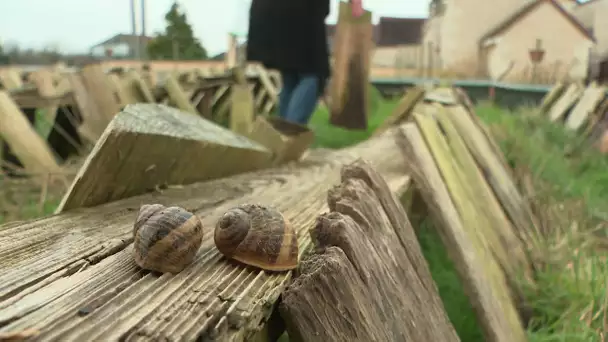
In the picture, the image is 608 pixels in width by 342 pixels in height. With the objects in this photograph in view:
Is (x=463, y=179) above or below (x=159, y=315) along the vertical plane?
below

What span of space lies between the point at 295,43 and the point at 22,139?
6.95 ft

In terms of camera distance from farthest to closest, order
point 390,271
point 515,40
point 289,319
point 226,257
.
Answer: point 515,40, point 390,271, point 226,257, point 289,319

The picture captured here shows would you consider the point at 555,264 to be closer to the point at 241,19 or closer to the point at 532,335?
the point at 532,335

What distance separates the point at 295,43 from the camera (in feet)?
15.2

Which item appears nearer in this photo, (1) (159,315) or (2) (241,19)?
(1) (159,315)

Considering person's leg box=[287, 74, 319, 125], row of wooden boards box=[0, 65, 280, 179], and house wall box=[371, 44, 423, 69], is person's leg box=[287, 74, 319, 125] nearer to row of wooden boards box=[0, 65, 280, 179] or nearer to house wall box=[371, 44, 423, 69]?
row of wooden boards box=[0, 65, 280, 179]

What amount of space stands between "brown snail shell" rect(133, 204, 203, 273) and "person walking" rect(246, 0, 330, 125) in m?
3.54

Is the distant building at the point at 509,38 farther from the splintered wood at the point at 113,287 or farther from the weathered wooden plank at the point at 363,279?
the splintered wood at the point at 113,287

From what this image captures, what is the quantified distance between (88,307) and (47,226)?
1.84 feet

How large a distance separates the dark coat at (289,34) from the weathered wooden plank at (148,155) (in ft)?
8.16

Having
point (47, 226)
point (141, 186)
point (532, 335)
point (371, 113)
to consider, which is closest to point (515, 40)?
point (371, 113)

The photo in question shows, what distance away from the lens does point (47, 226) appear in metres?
1.29

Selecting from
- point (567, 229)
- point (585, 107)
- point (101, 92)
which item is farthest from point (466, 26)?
point (101, 92)

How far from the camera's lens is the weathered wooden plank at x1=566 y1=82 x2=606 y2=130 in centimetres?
649
